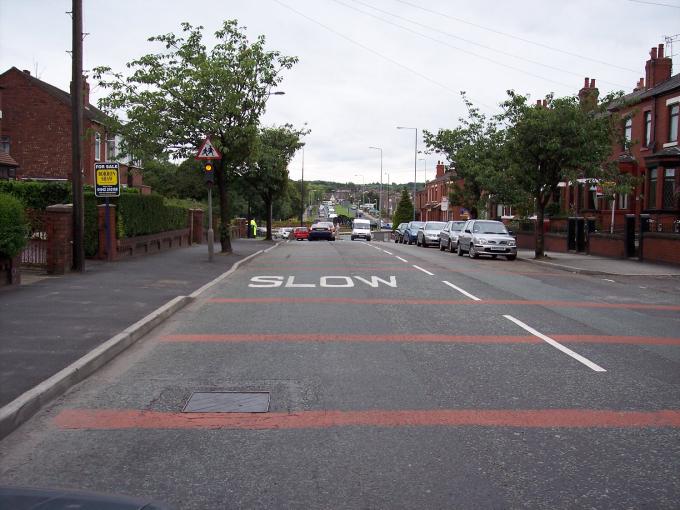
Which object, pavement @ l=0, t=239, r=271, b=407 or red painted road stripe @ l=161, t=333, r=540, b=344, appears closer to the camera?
pavement @ l=0, t=239, r=271, b=407

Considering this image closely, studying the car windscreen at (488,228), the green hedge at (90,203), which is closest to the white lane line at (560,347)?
the green hedge at (90,203)

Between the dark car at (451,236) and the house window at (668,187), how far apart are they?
9643 mm

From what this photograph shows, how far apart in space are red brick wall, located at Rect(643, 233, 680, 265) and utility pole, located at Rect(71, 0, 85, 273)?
62.8 ft

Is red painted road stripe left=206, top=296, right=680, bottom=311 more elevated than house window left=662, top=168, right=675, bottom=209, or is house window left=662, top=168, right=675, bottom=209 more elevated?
house window left=662, top=168, right=675, bottom=209

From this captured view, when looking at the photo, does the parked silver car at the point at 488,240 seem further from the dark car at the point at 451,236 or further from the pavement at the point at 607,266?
the dark car at the point at 451,236

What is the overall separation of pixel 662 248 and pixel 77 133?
19759 mm

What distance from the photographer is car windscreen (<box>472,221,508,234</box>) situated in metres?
27.9

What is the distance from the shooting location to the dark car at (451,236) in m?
33.6

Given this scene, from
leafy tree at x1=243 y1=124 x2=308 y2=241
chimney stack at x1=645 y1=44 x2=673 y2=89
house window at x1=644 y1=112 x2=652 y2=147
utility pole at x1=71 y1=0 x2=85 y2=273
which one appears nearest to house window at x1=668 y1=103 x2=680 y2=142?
house window at x1=644 y1=112 x2=652 y2=147

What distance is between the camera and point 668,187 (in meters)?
32.1

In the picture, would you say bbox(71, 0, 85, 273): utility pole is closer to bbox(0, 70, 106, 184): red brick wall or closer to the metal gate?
the metal gate

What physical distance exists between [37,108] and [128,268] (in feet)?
94.6

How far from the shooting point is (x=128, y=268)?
17.8m

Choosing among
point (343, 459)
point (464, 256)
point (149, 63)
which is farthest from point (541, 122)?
point (343, 459)
